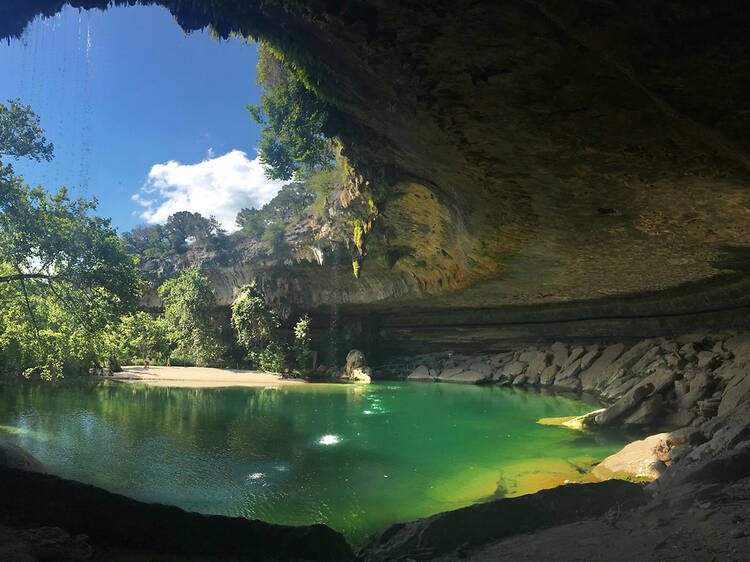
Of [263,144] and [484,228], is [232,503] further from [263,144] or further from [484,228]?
[263,144]

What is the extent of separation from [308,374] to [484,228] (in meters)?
16.7

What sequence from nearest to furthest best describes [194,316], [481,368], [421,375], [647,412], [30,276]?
[647,412] < [30,276] < [481,368] < [194,316] < [421,375]

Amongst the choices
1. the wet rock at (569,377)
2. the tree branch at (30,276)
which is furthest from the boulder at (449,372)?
the tree branch at (30,276)

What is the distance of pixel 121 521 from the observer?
118 inches

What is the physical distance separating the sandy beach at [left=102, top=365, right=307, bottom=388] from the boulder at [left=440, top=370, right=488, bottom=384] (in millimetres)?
7604

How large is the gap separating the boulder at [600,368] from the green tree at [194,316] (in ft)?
61.6

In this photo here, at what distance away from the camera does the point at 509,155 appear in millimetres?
6898

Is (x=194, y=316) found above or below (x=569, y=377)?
above

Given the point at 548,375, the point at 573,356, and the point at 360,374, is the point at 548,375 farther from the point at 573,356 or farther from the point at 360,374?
the point at 360,374

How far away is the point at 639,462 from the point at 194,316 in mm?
21736

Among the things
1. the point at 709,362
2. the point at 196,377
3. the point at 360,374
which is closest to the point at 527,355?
the point at 360,374

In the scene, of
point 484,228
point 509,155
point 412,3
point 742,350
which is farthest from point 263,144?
point 742,350

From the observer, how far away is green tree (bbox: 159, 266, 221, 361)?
75.4ft

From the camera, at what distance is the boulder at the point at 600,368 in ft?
55.7
